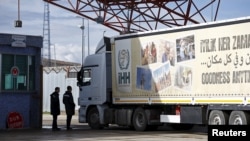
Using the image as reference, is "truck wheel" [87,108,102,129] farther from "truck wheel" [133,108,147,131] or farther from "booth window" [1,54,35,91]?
"booth window" [1,54,35,91]

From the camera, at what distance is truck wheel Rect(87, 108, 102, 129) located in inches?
948

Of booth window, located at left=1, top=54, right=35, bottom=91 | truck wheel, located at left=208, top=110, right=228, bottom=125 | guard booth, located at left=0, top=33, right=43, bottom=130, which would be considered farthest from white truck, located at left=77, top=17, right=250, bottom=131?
booth window, located at left=1, top=54, right=35, bottom=91

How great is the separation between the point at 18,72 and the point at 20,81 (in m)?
0.45

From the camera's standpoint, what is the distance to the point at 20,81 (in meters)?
23.9

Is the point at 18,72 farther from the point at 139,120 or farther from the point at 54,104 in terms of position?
the point at 139,120

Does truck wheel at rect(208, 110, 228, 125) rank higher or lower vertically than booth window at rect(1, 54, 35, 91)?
lower

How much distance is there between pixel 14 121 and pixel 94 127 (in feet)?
10.7

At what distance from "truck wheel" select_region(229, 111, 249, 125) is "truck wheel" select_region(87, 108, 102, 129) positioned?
7327 millimetres

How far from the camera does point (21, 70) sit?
2381cm

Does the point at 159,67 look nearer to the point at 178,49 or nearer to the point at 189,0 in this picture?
the point at 178,49

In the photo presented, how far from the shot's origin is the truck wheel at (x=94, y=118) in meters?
24.1

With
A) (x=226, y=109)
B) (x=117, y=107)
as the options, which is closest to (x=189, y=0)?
(x=117, y=107)

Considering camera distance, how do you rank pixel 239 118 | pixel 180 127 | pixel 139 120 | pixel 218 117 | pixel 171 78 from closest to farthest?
pixel 239 118 → pixel 218 117 → pixel 171 78 → pixel 139 120 → pixel 180 127

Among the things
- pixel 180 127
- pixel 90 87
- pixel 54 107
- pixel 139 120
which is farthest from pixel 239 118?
pixel 54 107
